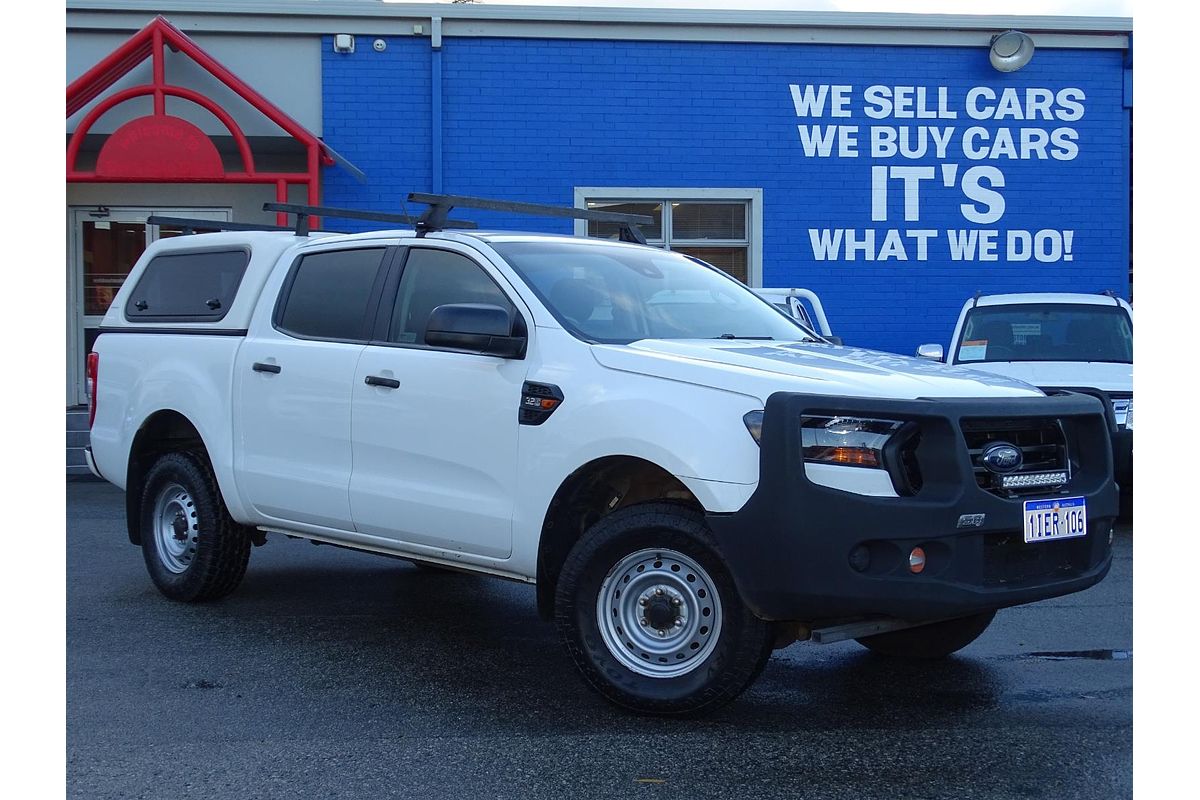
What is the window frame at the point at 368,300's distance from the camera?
6168 millimetres

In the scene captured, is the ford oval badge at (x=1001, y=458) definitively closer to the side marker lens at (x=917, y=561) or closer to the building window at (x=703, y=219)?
the side marker lens at (x=917, y=561)

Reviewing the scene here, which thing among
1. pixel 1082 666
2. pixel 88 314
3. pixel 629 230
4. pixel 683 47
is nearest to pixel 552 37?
pixel 683 47

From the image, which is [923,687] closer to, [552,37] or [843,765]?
[843,765]

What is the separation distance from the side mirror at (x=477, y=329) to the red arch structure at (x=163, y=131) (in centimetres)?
1022

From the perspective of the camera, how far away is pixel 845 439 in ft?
14.8

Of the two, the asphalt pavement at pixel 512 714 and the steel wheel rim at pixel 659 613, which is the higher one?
the steel wheel rim at pixel 659 613

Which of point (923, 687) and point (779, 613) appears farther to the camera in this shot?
point (923, 687)

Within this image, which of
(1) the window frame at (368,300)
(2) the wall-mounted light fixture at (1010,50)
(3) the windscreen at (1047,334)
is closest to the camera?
(1) the window frame at (368,300)

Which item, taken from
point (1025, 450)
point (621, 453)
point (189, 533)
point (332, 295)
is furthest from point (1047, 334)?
point (189, 533)

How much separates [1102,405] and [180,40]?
12585 mm

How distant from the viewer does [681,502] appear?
4918 mm

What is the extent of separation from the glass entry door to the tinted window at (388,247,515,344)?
434 inches

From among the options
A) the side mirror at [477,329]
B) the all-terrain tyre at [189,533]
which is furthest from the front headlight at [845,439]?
the all-terrain tyre at [189,533]

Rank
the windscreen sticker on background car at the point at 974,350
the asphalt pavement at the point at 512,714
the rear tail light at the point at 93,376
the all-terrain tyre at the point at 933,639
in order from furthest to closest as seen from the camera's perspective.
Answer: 1. the windscreen sticker on background car at the point at 974,350
2. the rear tail light at the point at 93,376
3. the all-terrain tyre at the point at 933,639
4. the asphalt pavement at the point at 512,714
